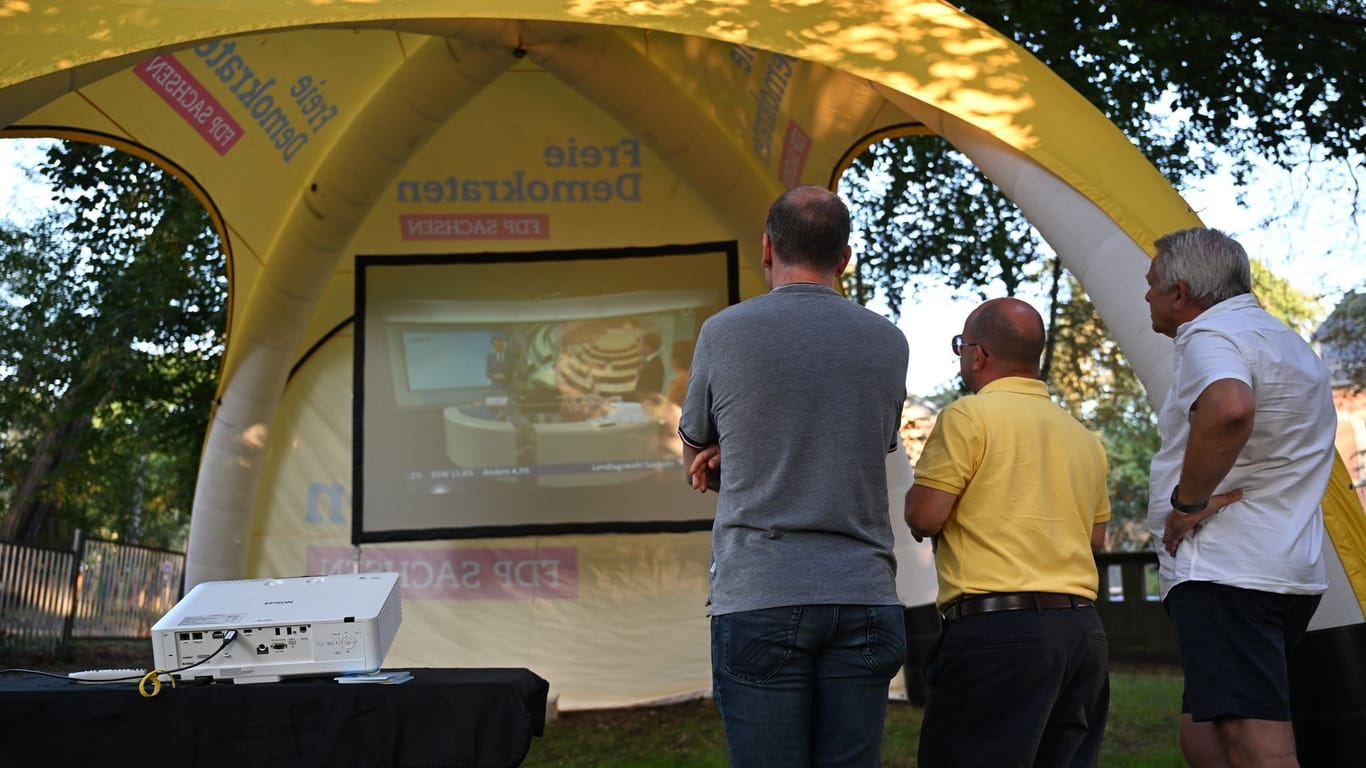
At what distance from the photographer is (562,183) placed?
761 cm

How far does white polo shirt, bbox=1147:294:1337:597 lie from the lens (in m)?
2.62

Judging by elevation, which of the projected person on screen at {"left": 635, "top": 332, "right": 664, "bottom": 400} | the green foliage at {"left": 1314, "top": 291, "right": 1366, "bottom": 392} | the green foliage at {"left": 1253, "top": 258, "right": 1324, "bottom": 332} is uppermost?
the green foliage at {"left": 1253, "top": 258, "right": 1324, "bottom": 332}

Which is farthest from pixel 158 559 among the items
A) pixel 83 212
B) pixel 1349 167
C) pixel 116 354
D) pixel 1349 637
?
pixel 1349 637

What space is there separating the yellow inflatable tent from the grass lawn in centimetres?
30

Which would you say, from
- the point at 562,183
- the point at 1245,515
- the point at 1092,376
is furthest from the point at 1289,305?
the point at 1245,515

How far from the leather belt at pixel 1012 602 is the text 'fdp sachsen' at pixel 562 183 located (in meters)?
5.48

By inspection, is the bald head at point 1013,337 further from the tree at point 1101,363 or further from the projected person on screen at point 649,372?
the tree at point 1101,363

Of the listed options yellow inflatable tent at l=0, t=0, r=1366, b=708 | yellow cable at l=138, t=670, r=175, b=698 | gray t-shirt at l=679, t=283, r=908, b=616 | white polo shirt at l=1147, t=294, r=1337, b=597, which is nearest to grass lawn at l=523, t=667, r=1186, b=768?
yellow inflatable tent at l=0, t=0, r=1366, b=708

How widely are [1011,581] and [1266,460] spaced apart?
0.70 meters

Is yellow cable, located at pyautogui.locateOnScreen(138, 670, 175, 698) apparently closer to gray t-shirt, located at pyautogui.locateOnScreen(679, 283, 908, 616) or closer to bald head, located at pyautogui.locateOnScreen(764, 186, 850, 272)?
gray t-shirt, located at pyautogui.locateOnScreen(679, 283, 908, 616)

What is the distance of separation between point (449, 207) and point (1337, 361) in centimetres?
898

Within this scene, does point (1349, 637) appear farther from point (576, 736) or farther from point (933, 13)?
point (576, 736)

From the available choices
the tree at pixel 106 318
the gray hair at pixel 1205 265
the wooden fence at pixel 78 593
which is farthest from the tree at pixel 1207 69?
the wooden fence at pixel 78 593

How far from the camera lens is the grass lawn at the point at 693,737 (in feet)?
19.7
